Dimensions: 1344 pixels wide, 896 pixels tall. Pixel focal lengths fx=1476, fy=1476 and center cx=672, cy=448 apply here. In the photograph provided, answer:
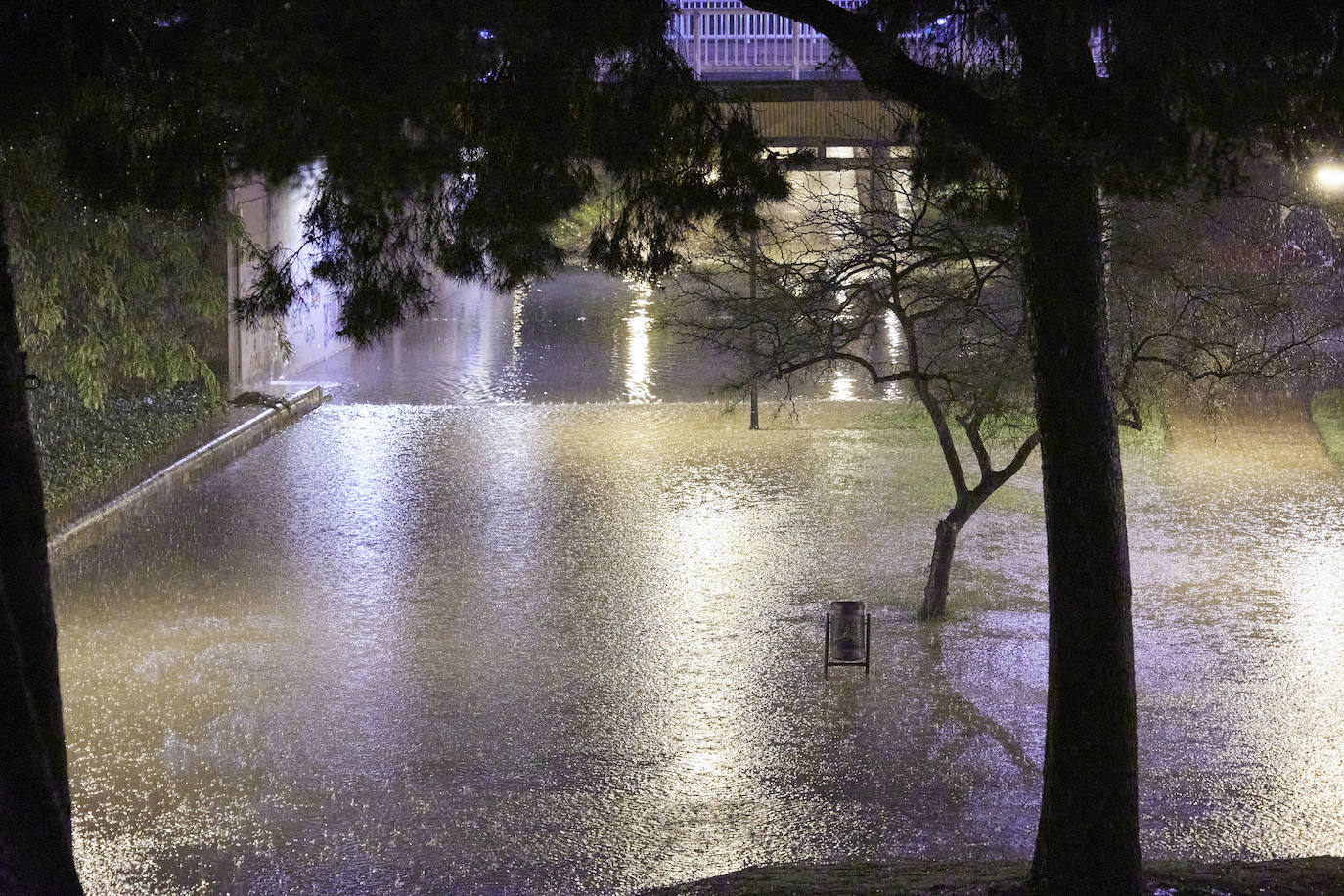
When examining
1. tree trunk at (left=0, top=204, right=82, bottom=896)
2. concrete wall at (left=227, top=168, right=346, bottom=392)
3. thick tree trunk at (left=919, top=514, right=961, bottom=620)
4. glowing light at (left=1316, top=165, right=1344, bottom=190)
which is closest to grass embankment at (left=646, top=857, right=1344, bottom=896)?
tree trunk at (left=0, top=204, right=82, bottom=896)

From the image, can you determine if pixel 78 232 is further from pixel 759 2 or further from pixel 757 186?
pixel 759 2

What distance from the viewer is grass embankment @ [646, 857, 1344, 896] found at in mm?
6202

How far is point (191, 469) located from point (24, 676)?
11.6m

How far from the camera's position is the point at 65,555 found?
1365 cm

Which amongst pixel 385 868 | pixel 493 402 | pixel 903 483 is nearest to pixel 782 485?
pixel 903 483

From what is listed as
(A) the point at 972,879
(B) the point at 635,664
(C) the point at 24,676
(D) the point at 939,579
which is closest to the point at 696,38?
(D) the point at 939,579

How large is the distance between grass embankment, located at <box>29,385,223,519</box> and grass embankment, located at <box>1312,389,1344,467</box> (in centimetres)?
1393

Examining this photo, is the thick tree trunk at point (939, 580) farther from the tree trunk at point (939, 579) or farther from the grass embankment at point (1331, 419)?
the grass embankment at point (1331, 419)

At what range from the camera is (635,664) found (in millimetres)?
10852

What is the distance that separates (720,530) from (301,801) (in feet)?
22.0

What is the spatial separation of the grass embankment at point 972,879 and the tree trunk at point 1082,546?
311mm

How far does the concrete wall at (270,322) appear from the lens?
2142 cm

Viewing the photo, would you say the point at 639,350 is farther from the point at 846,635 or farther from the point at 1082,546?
the point at 1082,546

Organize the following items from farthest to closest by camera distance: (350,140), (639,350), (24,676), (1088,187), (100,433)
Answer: (639,350)
(100,433)
(350,140)
(1088,187)
(24,676)
